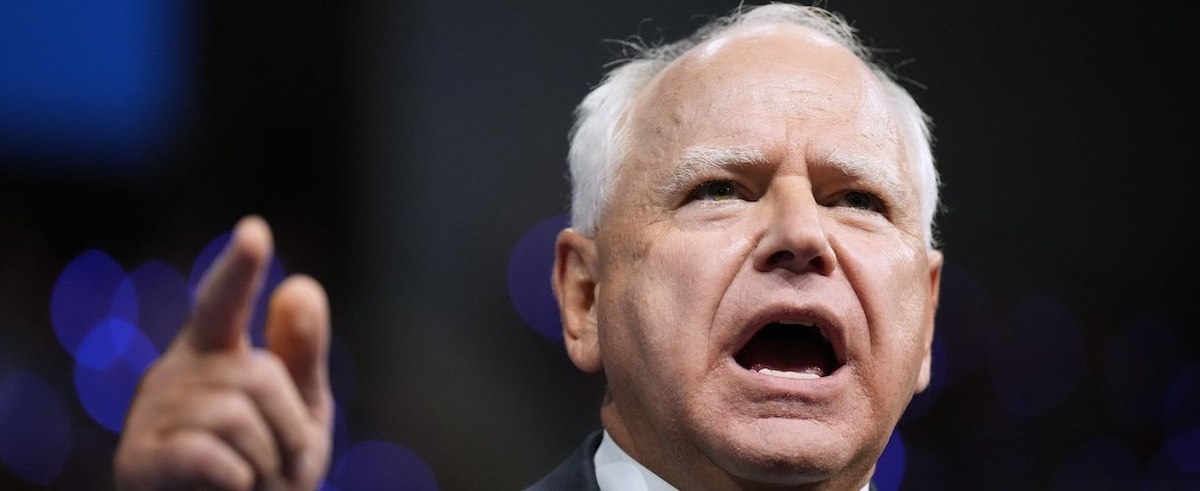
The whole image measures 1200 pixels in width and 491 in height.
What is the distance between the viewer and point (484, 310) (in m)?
3.19

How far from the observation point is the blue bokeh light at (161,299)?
2852 millimetres

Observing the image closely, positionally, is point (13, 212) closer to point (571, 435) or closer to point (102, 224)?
point (102, 224)

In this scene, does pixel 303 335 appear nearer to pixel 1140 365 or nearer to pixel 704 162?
pixel 704 162

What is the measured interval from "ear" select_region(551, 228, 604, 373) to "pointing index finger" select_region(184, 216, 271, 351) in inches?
30.0

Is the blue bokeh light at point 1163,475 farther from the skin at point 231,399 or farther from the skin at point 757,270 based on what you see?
the skin at point 231,399

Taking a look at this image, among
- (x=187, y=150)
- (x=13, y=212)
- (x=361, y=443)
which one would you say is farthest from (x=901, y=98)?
(x=13, y=212)

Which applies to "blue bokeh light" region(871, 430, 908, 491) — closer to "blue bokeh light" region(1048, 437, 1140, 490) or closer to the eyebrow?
"blue bokeh light" region(1048, 437, 1140, 490)

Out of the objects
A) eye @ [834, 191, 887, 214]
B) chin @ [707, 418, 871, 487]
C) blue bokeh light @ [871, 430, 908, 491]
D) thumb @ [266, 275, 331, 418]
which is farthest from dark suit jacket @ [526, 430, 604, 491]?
blue bokeh light @ [871, 430, 908, 491]

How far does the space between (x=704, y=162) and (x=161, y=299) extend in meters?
1.80

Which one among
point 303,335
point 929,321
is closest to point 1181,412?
point 929,321

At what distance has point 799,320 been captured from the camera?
1.50m

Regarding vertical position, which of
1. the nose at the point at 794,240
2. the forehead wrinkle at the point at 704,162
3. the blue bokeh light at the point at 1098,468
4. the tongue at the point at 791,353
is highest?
the forehead wrinkle at the point at 704,162

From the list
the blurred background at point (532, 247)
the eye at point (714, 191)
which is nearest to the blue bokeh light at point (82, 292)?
the blurred background at point (532, 247)

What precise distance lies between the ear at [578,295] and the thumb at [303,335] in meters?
0.68
